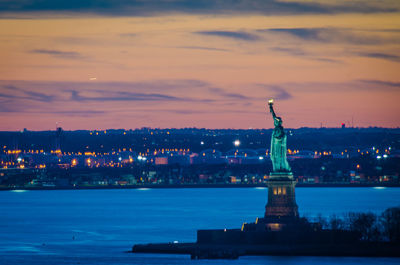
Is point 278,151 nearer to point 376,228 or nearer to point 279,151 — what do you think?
point 279,151

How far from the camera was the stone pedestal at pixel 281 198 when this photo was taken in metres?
41.7

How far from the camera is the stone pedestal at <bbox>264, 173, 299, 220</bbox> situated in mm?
41656

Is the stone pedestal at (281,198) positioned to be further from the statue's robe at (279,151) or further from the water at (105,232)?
the water at (105,232)

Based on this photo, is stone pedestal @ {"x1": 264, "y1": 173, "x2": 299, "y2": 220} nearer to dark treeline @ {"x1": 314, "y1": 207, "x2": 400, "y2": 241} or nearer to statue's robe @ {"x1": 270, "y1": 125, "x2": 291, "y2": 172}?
statue's robe @ {"x1": 270, "y1": 125, "x2": 291, "y2": 172}

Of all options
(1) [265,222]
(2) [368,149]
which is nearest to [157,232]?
(1) [265,222]

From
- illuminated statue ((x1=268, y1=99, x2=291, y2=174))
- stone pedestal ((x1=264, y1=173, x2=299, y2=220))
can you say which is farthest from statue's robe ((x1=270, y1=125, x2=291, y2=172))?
stone pedestal ((x1=264, y1=173, x2=299, y2=220))

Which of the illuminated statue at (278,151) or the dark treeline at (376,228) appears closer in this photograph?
the illuminated statue at (278,151)

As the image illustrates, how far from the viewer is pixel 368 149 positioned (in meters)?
186

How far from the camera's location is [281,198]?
4172 centimetres

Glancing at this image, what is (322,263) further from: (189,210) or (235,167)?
(235,167)

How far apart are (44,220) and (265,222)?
32976 millimetres

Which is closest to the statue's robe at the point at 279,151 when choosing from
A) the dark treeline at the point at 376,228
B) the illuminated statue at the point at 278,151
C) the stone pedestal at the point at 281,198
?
the illuminated statue at the point at 278,151

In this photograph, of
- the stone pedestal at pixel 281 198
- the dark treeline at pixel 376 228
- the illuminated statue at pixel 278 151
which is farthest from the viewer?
the dark treeline at pixel 376 228

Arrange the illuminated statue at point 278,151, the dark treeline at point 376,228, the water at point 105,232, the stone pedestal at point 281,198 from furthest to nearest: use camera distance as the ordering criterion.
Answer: the water at point 105,232 < the dark treeline at point 376,228 < the illuminated statue at point 278,151 < the stone pedestal at point 281,198
